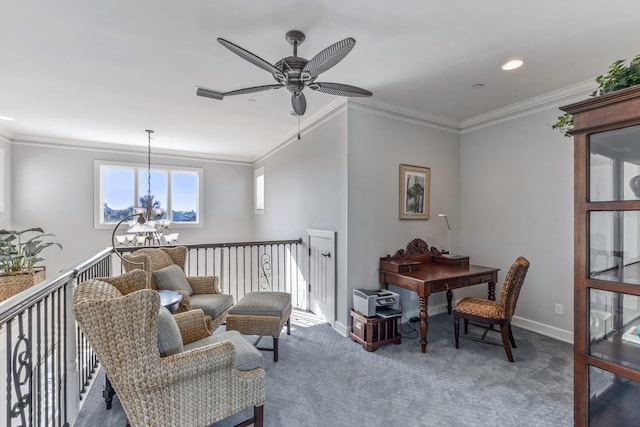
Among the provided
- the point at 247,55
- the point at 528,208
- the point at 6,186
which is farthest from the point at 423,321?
the point at 6,186

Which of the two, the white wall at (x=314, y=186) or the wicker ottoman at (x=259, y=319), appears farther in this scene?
the white wall at (x=314, y=186)

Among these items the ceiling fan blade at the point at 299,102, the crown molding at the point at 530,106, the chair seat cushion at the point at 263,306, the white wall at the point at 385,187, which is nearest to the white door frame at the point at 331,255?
the white wall at the point at 385,187

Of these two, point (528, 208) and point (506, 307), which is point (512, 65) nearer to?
point (528, 208)

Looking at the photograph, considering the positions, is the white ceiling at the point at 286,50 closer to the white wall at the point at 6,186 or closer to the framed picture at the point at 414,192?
the framed picture at the point at 414,192

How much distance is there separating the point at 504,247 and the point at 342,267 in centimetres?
215

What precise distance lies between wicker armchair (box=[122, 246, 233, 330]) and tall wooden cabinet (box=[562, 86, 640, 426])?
2828mm

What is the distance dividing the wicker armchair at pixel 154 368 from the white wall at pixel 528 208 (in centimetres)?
332

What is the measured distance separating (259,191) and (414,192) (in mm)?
3863

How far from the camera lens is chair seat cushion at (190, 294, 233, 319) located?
2.80m

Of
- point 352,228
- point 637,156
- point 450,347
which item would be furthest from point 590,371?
point 352,228

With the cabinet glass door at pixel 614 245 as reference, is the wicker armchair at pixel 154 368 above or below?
below

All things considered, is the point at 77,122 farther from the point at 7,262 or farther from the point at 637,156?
the point at 637,156

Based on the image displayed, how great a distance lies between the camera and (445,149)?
4023mm

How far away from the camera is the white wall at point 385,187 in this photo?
10.8 ft
